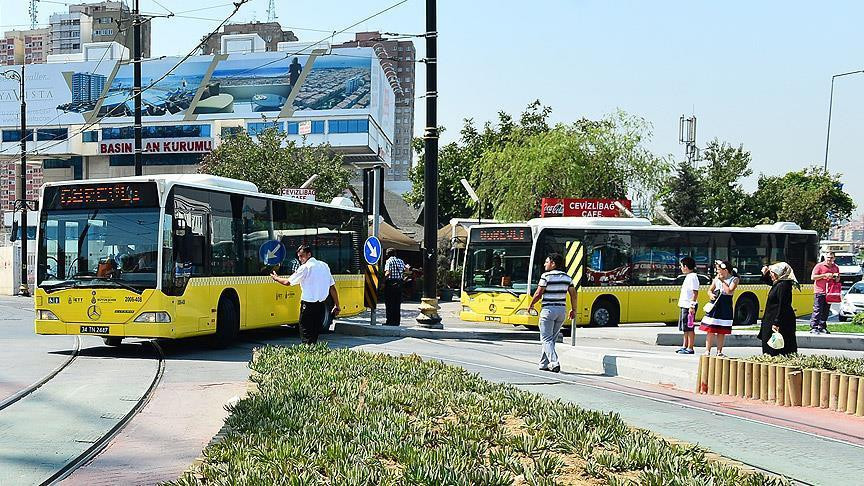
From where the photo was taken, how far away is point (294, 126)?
11150 centimetres

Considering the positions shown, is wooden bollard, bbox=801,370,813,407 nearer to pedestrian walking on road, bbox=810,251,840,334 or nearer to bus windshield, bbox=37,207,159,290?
bus windshield, bbox=37,207,159,290

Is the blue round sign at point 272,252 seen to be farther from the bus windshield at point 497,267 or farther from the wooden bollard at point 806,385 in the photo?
the wooden bollard at point 806,385

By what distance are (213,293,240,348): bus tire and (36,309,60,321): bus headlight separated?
2.75m

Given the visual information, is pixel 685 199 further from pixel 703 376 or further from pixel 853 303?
pixel 703 376

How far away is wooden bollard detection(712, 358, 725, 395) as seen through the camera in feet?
40.4

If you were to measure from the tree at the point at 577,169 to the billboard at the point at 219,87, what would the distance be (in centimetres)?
6659

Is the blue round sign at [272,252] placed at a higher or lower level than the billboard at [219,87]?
lower

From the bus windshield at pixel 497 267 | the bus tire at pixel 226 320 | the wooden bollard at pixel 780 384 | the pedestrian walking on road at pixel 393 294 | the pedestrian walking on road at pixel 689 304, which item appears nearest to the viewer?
the wooden bollard at pixel 780 384

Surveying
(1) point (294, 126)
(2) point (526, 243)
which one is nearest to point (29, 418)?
(2) point (526, 243)

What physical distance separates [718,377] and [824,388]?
1712 mm

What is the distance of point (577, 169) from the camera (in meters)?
43.3

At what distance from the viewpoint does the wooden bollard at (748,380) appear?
39.0ft

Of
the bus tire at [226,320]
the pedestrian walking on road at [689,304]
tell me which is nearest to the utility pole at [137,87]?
the bus tire at [226,320]


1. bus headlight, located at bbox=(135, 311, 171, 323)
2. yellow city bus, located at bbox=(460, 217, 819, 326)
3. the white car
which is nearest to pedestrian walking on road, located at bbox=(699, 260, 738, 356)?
yellow city bus, located at bbox=(460, 217, 819, 326)
